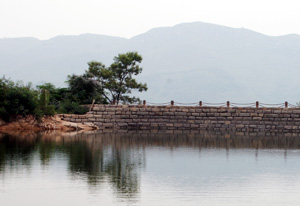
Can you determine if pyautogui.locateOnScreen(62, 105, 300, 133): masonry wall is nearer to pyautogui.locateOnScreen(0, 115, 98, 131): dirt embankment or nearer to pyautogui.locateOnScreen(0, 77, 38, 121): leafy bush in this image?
pyautogui.locateOnScreen(0, 115, 98, 131): dirt embankment

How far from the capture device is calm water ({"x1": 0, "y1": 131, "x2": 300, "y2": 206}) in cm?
1233

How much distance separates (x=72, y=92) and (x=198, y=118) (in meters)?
9.93

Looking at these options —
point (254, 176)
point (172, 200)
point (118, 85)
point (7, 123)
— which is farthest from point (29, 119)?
point (172, 200)

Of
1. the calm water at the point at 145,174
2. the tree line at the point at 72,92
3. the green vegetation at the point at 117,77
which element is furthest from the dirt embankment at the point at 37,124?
the calm water at the point at 145,174

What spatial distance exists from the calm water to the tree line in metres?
8.37

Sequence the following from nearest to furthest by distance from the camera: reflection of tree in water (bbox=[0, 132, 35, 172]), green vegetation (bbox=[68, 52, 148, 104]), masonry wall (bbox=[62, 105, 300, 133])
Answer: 1. reflection of tree in water (bbox=[0, 132, 35, 172])
2. masonry wall (bbox=[62, 105, 300, 133])
3. green vegetation (bbox=[68, 52, 148, 104])

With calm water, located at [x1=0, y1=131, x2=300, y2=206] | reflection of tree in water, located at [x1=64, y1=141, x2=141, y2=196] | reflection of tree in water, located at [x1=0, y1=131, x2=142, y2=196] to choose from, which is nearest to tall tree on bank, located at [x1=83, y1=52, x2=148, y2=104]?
reflection of tree in water, located at [x1=0, y1=131, x2=142, y2=196]

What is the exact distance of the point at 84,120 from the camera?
37469 mm

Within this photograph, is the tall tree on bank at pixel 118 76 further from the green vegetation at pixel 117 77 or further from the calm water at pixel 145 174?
the calm water at pixel 145 174

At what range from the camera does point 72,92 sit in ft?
132

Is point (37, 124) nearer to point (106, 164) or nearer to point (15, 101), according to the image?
point (15, 101)

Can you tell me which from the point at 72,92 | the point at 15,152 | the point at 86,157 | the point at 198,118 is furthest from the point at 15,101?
the point at 86,157

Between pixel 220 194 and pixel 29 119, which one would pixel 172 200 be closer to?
pixel 220 194

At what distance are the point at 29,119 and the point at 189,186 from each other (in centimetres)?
2229
